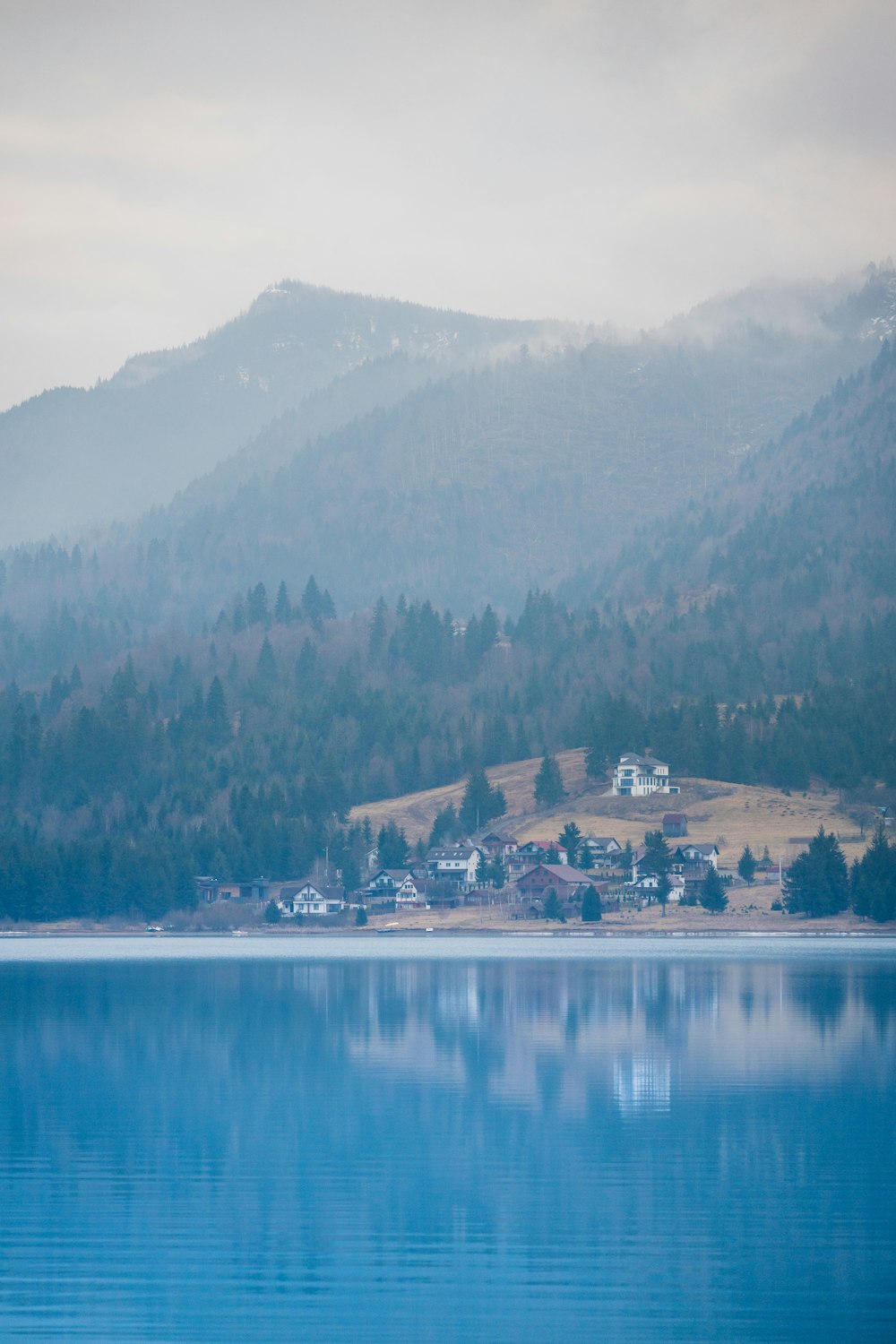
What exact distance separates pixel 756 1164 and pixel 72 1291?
17841 millimetres

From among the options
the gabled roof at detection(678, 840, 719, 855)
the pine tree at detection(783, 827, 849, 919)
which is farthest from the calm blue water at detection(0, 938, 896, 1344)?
the gabled roof at detection(678, 840, 719, 855)

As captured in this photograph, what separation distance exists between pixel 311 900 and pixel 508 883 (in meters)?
22.1

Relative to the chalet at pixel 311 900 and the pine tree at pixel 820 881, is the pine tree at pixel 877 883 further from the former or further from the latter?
the chalet at pixel 311 900

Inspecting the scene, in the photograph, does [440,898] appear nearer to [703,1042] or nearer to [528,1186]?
[703,1042]

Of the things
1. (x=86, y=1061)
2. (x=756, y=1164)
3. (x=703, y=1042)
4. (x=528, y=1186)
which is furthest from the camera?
(x=703, y=1042)

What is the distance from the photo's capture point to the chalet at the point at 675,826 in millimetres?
191000

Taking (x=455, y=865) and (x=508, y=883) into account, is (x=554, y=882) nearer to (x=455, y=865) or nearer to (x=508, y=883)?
(x=508, y=883)

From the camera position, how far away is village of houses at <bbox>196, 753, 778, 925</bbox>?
17738 cm

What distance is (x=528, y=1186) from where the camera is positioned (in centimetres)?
3909

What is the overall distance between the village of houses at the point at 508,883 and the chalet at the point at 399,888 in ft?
0.33

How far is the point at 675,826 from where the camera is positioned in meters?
192

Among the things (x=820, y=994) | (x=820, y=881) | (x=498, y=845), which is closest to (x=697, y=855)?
(x=820, y=881)

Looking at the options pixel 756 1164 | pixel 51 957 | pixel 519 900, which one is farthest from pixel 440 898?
pixel 756 1164

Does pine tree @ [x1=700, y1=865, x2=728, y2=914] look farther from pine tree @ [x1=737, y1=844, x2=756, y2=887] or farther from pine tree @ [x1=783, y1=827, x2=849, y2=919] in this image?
pine tree @ [x1=783, y1=827, x2=849, y2=919]
